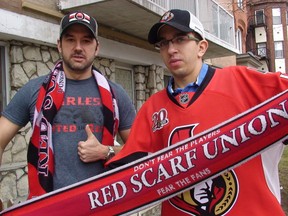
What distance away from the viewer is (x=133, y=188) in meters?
1.96

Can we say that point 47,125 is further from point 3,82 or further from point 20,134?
point 3,82

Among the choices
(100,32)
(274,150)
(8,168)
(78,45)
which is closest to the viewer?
(274,150)

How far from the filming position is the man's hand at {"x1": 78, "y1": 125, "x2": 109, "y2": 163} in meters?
2.26

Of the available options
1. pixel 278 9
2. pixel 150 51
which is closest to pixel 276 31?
pixel 278 9

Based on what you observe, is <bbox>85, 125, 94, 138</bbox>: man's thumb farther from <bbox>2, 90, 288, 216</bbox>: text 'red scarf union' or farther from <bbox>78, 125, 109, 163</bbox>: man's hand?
<bbox>2, 90, 288, 216</bbox>: text 'red scarf union'

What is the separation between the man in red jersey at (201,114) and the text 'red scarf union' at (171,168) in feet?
0.16

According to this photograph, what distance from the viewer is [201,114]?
6.23 ft

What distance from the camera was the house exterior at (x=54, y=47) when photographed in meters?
5.54

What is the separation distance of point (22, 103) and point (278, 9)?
43.2 metres

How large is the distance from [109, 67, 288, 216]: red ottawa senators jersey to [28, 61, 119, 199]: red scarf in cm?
48

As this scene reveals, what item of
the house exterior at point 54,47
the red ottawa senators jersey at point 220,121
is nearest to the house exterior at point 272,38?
the house exterior at point 54,47

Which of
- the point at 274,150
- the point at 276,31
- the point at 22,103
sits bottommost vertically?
the point at 274,150

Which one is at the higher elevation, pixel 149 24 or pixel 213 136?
pixel 149 24

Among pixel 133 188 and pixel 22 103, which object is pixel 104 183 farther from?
pixel 22 103
